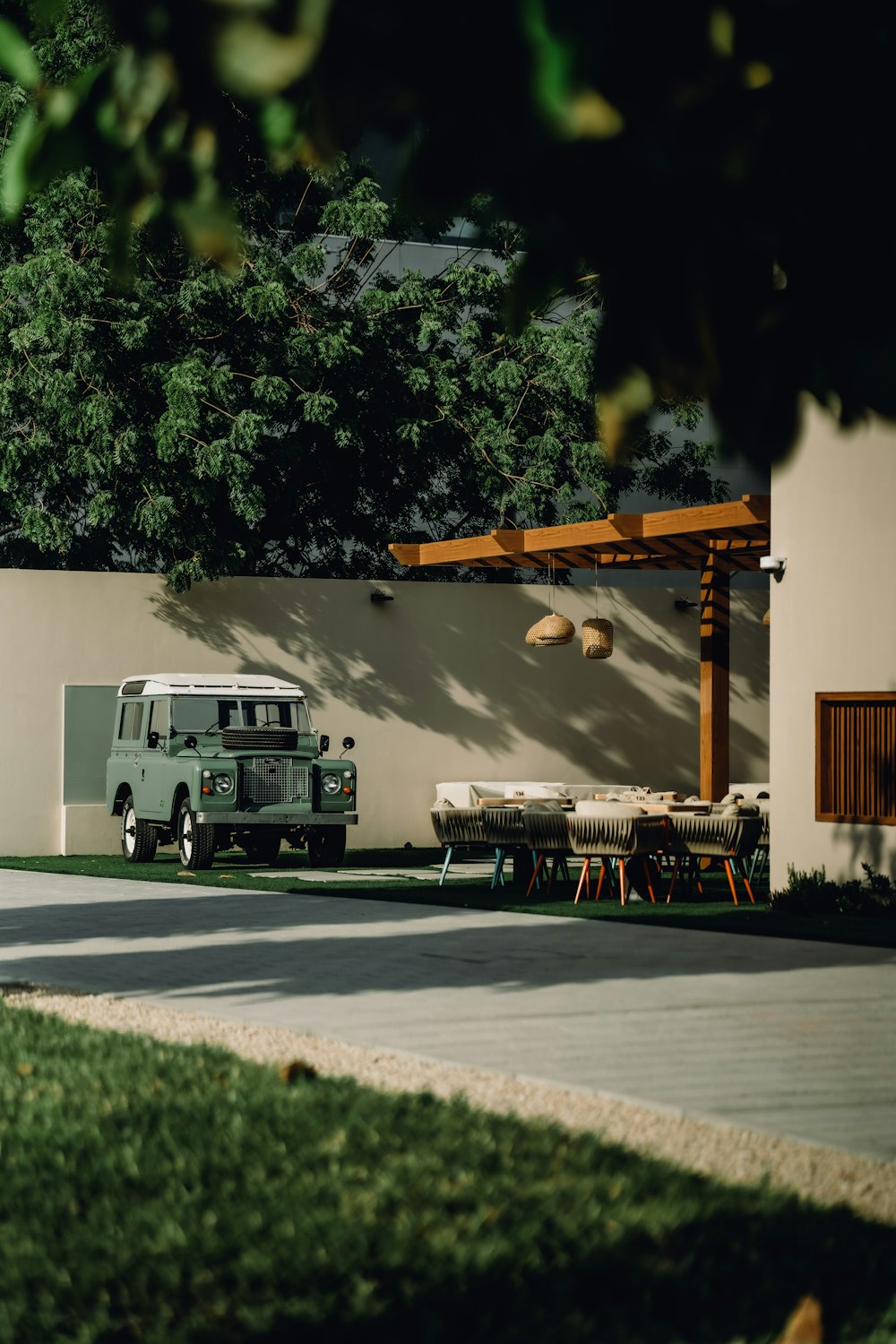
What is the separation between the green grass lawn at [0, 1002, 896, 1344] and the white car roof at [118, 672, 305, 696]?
44.2 ft

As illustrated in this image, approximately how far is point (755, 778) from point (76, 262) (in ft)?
38.2

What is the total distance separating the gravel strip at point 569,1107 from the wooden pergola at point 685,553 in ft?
36.8

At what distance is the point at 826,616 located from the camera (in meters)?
14.0

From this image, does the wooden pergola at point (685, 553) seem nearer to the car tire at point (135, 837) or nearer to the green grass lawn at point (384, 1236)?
the car tire at point (135, 837)

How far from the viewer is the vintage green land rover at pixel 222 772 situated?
60.0 ft

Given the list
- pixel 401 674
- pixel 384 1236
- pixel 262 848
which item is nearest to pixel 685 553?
pixel 401 674

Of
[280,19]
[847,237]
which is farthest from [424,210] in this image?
[847,237]

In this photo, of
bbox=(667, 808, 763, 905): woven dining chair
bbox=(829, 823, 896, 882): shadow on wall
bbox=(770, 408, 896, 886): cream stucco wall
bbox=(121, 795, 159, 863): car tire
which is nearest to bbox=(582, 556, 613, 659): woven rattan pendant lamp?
bbox=(121, 795, 159, 863): car tire

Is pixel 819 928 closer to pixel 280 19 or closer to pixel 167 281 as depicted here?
pixel 280 19

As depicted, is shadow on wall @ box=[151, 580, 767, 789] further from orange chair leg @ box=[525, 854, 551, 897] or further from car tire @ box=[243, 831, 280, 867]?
orange chair leg @ box=[525, 854, 551, 897]

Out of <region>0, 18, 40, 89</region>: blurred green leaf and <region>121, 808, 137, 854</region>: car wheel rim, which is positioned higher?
<region>0, 18, 40, 89</region>: blurred green leaf

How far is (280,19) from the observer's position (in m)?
2.33

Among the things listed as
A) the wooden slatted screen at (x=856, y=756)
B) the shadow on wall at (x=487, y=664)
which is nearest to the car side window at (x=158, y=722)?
the shadow on wall at (x=487, y=664)

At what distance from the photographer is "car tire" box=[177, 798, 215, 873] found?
712 inches
